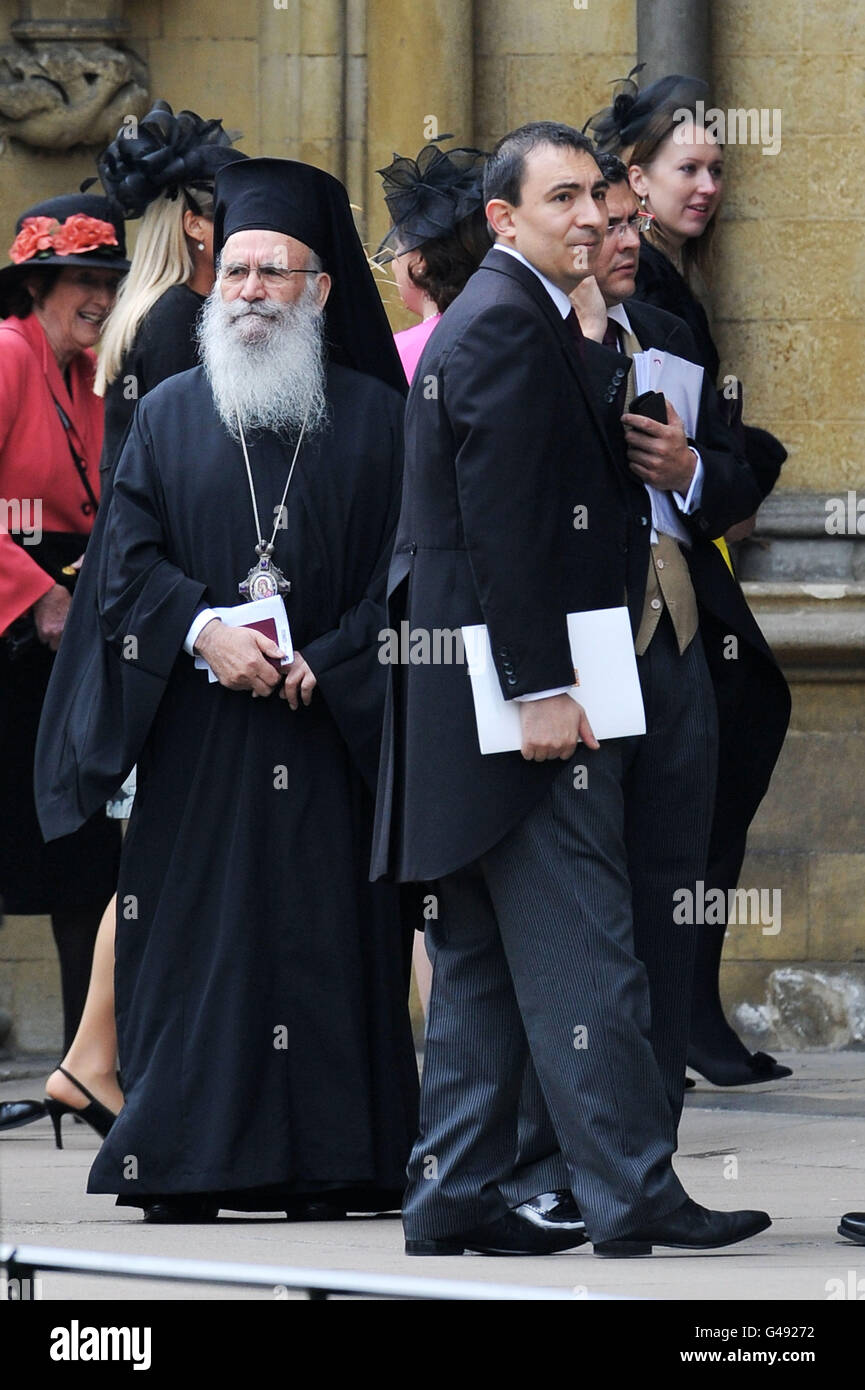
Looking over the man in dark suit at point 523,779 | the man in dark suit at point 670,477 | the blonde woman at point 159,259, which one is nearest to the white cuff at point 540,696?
the man in dark suit at point 523,779

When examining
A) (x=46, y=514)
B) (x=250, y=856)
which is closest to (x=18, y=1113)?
(x=46, y=514)

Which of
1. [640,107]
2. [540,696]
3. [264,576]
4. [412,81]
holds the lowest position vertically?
[540,696]

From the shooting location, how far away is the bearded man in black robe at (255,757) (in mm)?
5469

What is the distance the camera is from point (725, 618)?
5.49 m

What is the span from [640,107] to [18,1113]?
111 inches

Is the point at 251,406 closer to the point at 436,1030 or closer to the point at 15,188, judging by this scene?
the point at 436,1030

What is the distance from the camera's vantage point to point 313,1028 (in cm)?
552

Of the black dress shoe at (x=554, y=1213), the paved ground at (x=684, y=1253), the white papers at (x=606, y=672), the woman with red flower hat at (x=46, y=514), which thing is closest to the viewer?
the paved ground at (x=684, y=1253)

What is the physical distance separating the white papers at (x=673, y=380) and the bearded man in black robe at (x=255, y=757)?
556mm

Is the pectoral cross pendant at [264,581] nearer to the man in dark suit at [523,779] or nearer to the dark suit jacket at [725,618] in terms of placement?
the man in dark suit at [523,779]

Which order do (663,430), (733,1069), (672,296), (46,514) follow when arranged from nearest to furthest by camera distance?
(663,430) < (672,296) < (46,514) < (733,1069)

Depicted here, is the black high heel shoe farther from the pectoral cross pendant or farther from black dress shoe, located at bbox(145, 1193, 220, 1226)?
the pectoral cross pendant

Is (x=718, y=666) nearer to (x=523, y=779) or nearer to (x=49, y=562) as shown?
(x=523, y=779)

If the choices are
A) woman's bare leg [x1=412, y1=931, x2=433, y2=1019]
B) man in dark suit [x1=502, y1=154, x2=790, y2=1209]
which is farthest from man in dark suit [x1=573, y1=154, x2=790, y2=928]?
woman's bare leg [x1=412, y1=931, x2=433, y2=1019]
